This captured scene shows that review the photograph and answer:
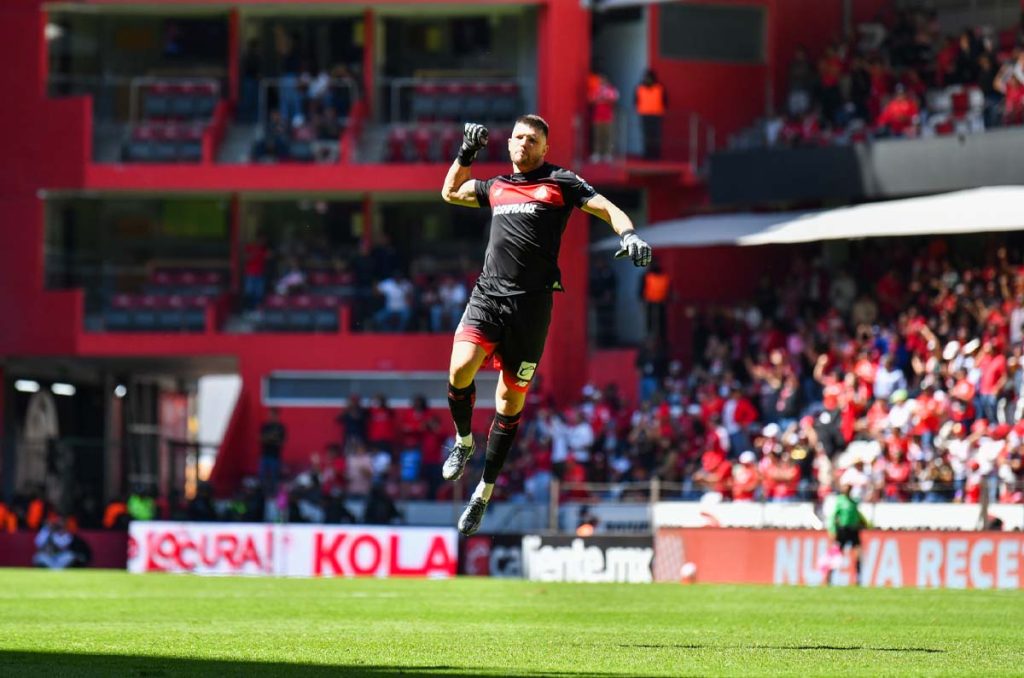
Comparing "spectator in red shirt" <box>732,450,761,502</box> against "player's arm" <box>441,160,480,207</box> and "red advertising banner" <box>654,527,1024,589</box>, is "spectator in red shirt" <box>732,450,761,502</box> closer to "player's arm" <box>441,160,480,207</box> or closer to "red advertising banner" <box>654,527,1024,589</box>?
"red advertising banner" <box>654,527,1024,589</box>

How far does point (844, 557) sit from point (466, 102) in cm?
1490

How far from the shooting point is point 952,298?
30078 mm

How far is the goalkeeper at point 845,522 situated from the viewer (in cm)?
2420

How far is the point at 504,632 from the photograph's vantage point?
13.6 m

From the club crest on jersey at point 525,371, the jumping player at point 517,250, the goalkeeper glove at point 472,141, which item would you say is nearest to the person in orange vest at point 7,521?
the jumping player at point 517,250

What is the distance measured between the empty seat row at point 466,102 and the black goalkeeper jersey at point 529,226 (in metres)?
24.5

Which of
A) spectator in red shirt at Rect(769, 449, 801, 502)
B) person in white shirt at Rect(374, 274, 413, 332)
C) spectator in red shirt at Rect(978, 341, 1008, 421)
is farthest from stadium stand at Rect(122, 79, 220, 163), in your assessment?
spectator in red shirt at Rect(978, 341, 1008, 421)

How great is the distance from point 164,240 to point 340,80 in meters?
5.25

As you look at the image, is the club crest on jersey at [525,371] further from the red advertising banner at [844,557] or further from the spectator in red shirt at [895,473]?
the spectator in red shirt at [895,473]

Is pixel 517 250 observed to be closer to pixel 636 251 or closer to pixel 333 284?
pixel 636 251

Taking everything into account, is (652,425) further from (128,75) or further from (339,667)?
(339,667)

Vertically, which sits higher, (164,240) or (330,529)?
(164,240)

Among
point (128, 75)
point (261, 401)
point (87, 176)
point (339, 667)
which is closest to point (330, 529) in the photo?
point (261, 401)

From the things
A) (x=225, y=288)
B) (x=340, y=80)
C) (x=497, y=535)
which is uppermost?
(x=340, y=80)
